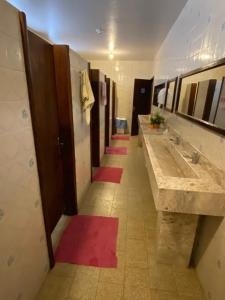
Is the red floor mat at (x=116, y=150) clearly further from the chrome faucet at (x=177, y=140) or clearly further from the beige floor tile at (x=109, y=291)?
the beige floor tile at (x=109, y=291)

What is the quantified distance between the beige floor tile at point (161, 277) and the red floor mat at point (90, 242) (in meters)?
0.34

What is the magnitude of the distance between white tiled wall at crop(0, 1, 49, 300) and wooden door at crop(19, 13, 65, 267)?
89mm

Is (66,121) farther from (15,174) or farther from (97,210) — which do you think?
(97,210)

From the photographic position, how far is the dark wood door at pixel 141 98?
19.9 feet

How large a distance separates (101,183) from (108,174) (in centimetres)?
36

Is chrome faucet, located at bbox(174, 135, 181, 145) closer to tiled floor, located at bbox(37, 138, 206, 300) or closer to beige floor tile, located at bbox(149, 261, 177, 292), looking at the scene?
tiled floor, located at bbox(37, 138, 206, 300)

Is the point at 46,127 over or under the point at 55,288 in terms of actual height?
over

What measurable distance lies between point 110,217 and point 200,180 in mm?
1318

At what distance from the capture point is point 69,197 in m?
2.18

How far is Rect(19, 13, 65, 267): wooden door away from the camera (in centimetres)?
129

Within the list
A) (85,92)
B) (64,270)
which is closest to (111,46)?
(85,92)

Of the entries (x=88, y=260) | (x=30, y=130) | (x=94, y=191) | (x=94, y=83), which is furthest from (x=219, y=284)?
(x=94, y=83)

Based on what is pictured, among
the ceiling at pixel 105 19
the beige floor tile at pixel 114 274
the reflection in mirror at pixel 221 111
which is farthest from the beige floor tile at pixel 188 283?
the ceiling at pixel 105 19

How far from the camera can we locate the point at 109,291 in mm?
1373
